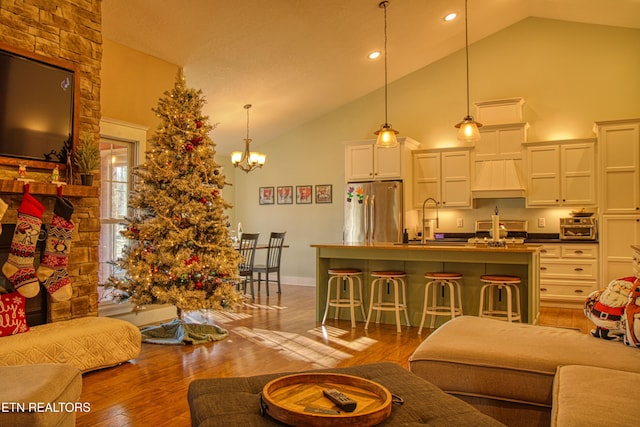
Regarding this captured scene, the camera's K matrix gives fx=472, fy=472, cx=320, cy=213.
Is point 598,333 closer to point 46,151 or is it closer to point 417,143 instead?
point 46,151

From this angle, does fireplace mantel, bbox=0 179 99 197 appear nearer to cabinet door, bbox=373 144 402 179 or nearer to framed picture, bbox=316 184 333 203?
cabinet door, bbox=373 144 402 179

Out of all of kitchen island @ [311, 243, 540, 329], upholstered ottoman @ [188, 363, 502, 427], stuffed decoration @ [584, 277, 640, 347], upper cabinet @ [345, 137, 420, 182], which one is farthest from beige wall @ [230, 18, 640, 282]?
upholstered ottoman @ [188, 363, 502, 427]

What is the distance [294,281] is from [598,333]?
6229 millimetres

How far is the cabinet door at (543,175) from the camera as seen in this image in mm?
6488

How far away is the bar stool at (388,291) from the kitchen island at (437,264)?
94 millimetres

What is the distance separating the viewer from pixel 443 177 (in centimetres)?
712

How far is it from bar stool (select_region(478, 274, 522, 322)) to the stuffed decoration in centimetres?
166

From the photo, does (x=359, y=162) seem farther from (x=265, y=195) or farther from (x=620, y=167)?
(x=620, y=167)

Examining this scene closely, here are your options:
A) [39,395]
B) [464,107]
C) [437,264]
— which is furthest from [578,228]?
[39,395]

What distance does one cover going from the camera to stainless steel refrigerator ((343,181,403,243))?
274 inches

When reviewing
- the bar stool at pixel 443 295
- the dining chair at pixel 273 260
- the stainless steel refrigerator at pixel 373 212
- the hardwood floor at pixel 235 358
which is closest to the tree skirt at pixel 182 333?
the hardwood floor at pixel 235 358

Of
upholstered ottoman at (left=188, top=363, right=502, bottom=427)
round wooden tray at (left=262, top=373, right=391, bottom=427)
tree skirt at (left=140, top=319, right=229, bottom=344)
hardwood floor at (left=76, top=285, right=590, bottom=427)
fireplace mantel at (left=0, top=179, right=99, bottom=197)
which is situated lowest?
hardwood floor at (left=76, top=285, right=590, bottom=427)

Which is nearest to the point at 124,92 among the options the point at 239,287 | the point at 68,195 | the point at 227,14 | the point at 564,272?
the point at 227,14

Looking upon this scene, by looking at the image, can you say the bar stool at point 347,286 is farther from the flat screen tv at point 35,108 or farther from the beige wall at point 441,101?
the flat screen tv at point 35,108
